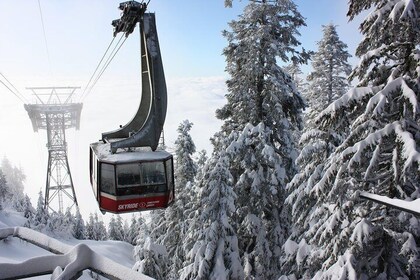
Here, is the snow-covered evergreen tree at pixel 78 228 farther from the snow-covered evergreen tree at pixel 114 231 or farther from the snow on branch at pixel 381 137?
the snow on branch at pixel 381 137

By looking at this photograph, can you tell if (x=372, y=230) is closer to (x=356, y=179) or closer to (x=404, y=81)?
(x=356, y=179)

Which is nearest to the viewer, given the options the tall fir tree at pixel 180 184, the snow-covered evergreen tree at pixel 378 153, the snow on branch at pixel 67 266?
the snow on branch at pixel 67 266

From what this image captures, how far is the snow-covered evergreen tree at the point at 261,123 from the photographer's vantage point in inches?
572

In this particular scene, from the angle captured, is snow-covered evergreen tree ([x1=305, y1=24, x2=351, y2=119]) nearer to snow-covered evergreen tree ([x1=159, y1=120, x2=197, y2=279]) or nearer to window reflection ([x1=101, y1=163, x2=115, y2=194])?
snow-covered evergreen tree ([x1=159, y1=120, x2=197, y2=279])

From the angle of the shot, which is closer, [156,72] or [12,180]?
[156,72]

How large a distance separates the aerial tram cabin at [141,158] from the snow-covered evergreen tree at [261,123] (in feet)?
11.4

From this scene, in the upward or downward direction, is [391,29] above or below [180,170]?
above

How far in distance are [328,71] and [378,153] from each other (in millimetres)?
16544

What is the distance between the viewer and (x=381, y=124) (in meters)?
7.69

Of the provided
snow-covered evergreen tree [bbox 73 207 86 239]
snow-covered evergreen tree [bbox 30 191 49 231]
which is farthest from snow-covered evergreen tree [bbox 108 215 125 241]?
snow-covered evergreen tree [bbox 30 191 49 231]

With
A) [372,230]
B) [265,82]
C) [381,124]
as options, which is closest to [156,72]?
[265,82]

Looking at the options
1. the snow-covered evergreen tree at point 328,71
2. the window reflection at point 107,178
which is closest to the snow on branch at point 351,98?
the window reflection at point 107,178

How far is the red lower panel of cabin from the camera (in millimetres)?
Result: 11672

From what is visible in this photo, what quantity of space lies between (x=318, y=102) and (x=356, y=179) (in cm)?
1537
